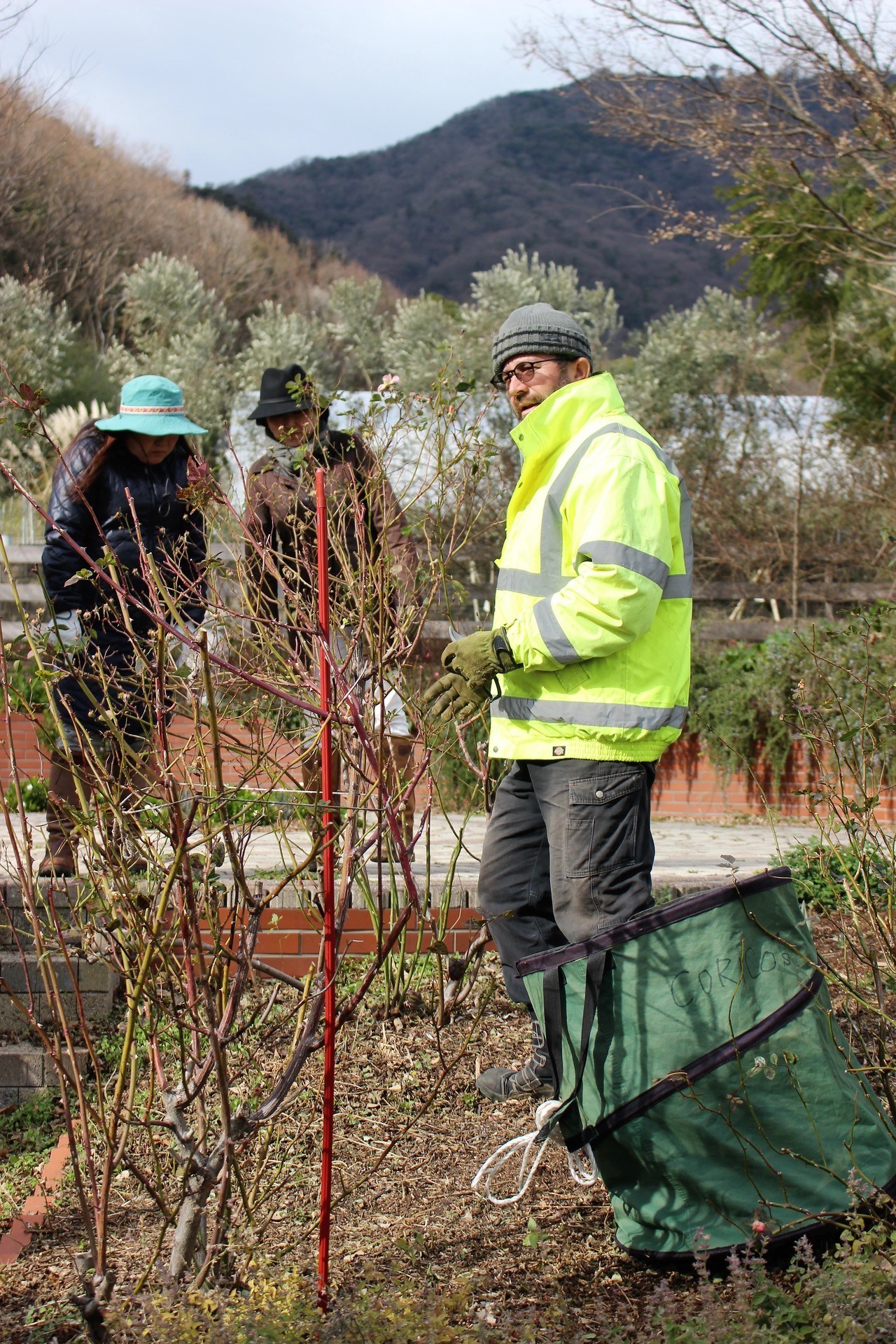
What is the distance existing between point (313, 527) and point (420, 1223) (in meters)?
1.92

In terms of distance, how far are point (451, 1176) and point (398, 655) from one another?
1.21m

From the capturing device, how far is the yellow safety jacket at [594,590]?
2488 millimetres

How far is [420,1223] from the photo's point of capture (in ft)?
8.24

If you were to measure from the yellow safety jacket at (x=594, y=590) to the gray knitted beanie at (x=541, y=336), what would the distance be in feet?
0.35

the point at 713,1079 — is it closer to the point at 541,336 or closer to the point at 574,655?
the point at 574,655

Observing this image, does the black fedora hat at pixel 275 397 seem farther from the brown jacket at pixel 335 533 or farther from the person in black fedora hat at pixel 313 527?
the brown jacket at pixel 335 533

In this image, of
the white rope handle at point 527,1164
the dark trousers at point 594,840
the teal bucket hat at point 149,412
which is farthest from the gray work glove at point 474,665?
the teal bucket hat at point 149,412

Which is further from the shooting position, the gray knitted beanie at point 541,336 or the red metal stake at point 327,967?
the gray knitted beanie at point 541,336

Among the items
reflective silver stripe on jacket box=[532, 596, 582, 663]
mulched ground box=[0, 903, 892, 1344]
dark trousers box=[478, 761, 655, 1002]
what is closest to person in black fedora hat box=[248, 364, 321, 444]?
reflective silver stripe on jacket box=[532, 596, 582, 663]

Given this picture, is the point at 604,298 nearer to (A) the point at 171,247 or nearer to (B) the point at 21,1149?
(A) the point at 171,247

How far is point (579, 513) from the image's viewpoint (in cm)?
258

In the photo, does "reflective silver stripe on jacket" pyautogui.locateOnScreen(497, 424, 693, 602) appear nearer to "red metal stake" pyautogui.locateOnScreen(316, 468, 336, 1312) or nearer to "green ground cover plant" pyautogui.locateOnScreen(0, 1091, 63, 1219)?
"red metal stake" pyautogui.locateOnScreen(316, 468, 336, 1312)

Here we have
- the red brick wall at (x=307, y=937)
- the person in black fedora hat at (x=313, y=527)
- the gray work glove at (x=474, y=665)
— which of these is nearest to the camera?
the gray work glove at (x=474, y=665)

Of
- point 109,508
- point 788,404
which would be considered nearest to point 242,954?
point 109,508
